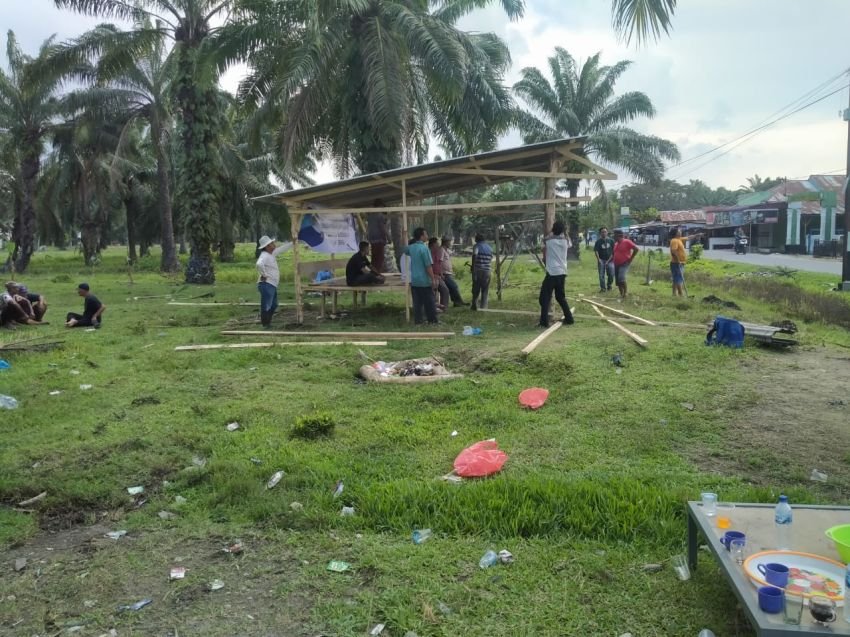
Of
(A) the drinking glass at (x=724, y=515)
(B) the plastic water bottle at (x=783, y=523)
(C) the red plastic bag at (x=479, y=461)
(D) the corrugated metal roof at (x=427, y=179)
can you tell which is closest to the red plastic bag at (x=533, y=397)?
(C) the red plastic bag at (x=479, y=461)

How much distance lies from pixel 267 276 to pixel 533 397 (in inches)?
241

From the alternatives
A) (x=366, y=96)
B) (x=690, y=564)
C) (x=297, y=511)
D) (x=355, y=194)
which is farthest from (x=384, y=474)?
(x=366, y=96)

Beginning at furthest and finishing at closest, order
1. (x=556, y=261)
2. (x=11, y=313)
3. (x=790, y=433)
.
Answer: (x=11, y=313)
(x=556, y=261)
(x=790, y=433)

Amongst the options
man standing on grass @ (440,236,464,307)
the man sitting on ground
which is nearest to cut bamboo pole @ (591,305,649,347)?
man standing on grass @ (440,236,464,307)

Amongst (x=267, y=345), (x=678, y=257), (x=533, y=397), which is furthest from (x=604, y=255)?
(x=533, y=397)

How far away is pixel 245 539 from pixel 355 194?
10.00 m

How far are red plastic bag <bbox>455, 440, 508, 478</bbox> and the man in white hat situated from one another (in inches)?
265

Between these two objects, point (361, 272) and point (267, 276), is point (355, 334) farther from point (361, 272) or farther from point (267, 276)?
point (361, 272)

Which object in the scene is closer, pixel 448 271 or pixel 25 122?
pixel 448 271

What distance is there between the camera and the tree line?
45.1 ft

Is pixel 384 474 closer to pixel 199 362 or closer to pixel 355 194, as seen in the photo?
pixel 199 362

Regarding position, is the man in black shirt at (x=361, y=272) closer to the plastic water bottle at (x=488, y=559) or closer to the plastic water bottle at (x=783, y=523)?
the plastic water bottle at (x=488, y=559)

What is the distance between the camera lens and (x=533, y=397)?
6.45m

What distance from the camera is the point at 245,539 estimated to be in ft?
13.0
